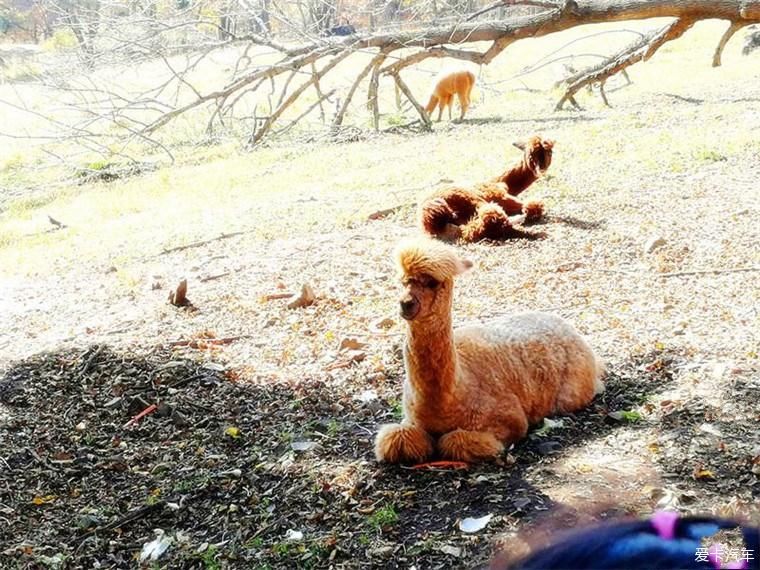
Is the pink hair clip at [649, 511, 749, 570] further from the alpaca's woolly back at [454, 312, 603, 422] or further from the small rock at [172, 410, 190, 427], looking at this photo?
the small rock at [172, 410, 190, 427]

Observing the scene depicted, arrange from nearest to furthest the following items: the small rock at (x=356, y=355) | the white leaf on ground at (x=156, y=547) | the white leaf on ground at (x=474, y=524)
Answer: the white leaf on ground at (x=474, y=524) < the white leaf on ground at (x=156, y=547) < the small rock at (x=356, y=355)

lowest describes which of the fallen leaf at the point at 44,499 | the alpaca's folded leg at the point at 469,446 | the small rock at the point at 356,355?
the fallen leaf at the point at 44,499

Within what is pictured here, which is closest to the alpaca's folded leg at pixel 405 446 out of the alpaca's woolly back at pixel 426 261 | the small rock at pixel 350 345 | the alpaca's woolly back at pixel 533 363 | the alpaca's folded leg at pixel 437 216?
the alpaca's woolly back at pixel 533 363

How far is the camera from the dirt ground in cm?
313

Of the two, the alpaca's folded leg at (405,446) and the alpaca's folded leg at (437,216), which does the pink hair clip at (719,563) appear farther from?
the alpaca's folded leg at (437,216)

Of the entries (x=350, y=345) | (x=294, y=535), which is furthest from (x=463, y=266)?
(x=350, y=345)

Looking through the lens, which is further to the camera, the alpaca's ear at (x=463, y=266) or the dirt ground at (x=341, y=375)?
the alpaca's ear at (x=463, y=266)

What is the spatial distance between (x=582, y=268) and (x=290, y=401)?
2608 mm

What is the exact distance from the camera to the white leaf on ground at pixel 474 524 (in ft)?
9.67

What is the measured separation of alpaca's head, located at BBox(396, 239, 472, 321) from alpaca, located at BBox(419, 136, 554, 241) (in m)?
3.59

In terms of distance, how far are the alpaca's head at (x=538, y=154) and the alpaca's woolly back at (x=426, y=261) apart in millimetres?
4307

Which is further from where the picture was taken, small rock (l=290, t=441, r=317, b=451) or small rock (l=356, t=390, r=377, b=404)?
small rock (l=356, t=390, r=377, b=404)

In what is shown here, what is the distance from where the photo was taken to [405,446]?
348 centimetres

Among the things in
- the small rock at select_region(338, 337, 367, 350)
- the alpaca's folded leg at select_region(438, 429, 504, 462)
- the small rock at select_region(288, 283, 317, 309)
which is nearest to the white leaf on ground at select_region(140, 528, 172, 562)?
the alpaca's folded leg at select_region(438, 429, 504, 462)
